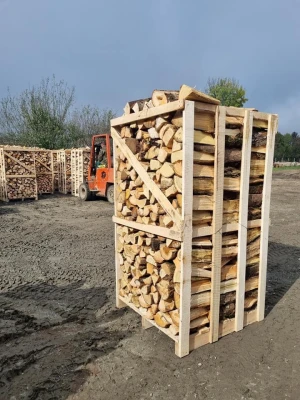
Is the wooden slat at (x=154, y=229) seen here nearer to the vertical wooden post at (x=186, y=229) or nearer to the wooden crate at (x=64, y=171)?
the vertical wooden post at (x=186, y=229)

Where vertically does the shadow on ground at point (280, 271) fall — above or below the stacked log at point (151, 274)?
below

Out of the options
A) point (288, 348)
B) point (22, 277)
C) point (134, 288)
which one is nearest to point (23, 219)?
point (22, 277)

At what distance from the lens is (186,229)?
2520 mm

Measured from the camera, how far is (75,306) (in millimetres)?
3770

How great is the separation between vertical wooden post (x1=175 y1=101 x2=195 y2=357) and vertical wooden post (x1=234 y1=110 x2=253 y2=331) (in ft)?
2.08

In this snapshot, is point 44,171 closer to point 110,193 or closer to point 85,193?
point 85,193

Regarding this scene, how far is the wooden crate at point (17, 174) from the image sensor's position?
43.3 feet

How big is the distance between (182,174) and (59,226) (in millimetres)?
6655

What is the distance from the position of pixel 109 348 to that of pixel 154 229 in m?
1.25

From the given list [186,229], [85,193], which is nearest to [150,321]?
[186,229]

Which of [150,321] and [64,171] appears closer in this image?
[150,321]

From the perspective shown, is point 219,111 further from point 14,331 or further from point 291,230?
point 291,230

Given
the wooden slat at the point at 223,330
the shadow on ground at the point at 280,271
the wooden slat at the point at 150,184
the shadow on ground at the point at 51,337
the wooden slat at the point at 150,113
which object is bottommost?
the shadow on ground at the point at 51,337

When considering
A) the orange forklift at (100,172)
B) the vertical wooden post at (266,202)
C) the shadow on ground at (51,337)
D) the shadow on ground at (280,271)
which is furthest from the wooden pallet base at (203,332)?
the orange forklift at (100,172)
